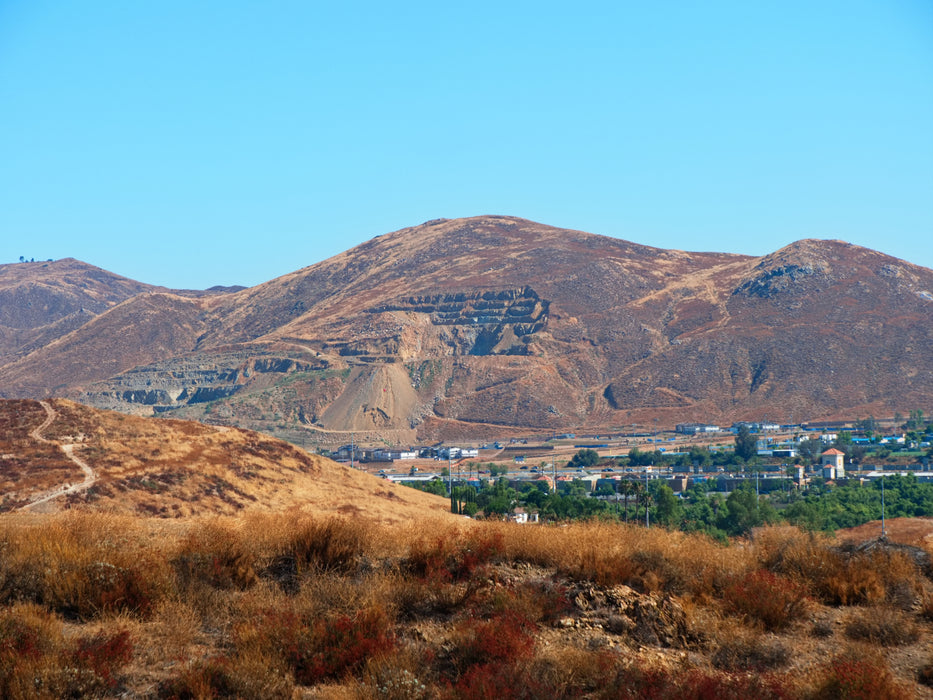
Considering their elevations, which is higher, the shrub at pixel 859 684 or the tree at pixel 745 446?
the shrub at pixel 859 684

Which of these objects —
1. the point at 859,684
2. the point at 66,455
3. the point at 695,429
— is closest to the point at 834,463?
the point at 695,429

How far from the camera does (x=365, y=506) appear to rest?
148ft

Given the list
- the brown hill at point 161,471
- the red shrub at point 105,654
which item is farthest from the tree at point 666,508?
the red shrub at point 105,654

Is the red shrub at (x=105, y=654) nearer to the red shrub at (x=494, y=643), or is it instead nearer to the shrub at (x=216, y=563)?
the shrub at (x=216, y=563)

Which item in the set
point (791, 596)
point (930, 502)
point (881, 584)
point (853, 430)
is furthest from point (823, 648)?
point (853, 430)

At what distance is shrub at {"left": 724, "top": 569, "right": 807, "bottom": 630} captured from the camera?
10.3 metres

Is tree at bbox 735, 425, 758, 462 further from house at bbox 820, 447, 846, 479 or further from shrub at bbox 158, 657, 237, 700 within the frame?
shrub at bbox 158, 657, 237, 700

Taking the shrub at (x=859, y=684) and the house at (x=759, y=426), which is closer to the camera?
the shrub at (x=859, y=684)

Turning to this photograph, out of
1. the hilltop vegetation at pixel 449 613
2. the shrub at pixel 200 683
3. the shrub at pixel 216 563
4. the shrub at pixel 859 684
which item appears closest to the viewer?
the shrub at pixel 859 684

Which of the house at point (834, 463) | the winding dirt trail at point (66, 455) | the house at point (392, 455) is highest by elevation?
the winding dirt trail at point (66, 455)

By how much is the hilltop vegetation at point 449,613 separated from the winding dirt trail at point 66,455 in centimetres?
2342

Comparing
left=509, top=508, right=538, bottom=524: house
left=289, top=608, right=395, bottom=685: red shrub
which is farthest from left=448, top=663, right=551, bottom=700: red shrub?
left=509, top=508, right=538, bottom=524: house

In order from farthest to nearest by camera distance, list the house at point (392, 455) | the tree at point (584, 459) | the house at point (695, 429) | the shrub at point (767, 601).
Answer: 1. the house at point (695, 429)
2. the house at point (392, 455)
3. the tree at point (584, 459)
4. the shrub at point (767, 601)

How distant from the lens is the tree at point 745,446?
134125mm
